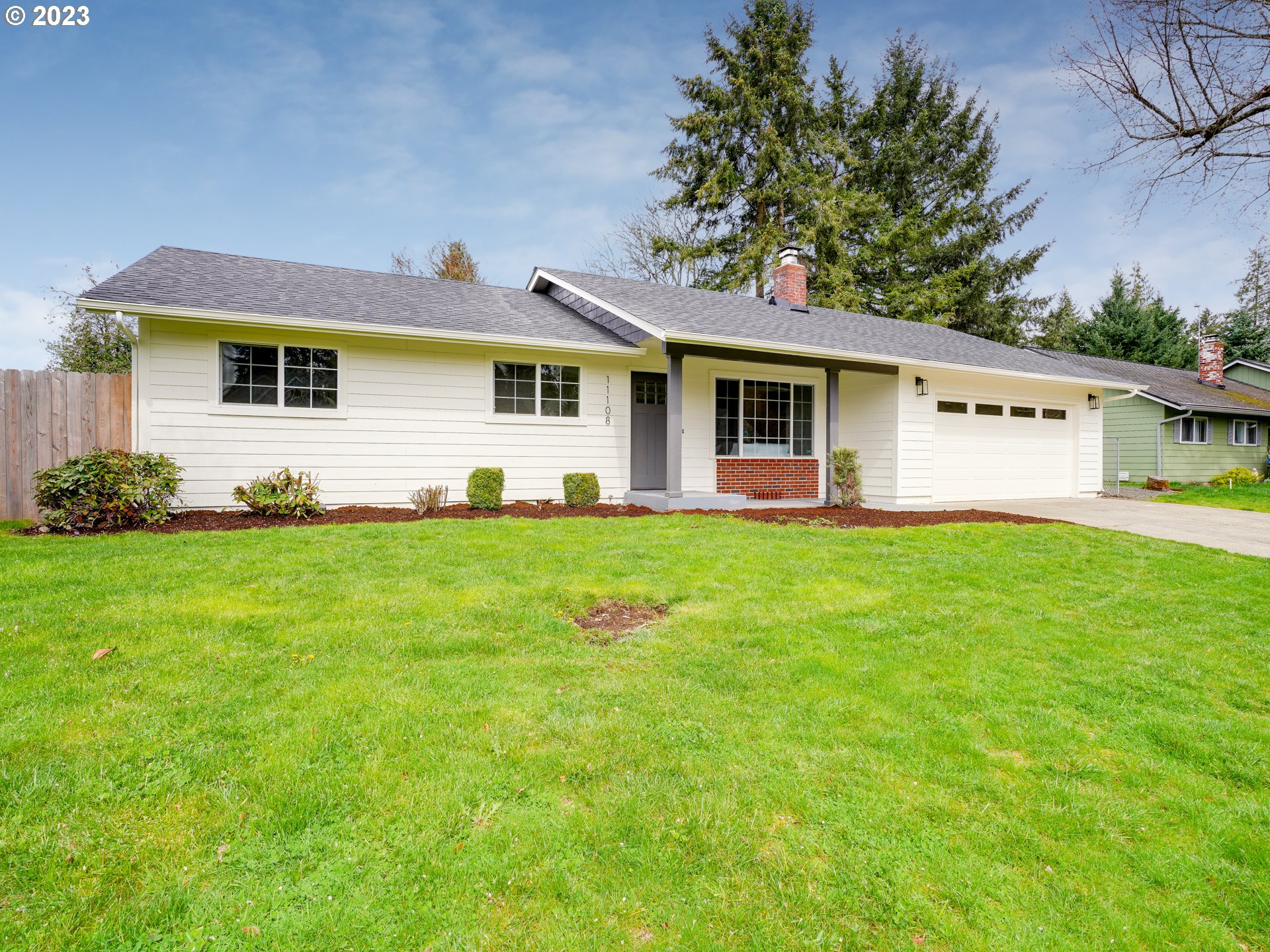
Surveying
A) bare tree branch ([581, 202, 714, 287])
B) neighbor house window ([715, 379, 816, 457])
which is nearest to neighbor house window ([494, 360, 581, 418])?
neighbor house window ([715, 379, 816, 457])

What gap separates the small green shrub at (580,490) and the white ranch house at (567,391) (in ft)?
1.61

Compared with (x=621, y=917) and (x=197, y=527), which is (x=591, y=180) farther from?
(x=621, y=917)

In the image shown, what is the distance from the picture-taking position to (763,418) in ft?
38.5

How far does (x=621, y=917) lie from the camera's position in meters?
1.62

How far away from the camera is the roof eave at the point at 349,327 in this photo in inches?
289

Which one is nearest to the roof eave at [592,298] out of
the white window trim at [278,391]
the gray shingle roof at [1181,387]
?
the white window trim at [278,391]

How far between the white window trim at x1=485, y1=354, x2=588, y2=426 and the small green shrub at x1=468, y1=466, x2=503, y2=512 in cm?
110

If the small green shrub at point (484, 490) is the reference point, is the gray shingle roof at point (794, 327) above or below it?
above

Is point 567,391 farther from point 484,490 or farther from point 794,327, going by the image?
point 794,327

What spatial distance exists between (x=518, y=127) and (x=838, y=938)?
19.0 m

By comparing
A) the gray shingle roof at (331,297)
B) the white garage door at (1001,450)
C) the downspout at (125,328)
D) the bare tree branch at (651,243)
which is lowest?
the white garage door at (1001,450)

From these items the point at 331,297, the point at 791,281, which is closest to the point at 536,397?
the point at 331,297

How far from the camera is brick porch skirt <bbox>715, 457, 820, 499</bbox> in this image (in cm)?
1133

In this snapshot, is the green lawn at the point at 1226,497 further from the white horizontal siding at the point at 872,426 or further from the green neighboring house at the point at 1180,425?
the white horizontal siding at the point at 872,426
